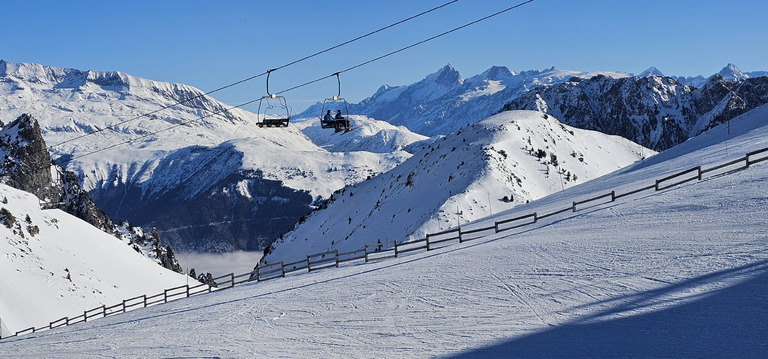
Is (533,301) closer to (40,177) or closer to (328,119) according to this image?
(328,119)

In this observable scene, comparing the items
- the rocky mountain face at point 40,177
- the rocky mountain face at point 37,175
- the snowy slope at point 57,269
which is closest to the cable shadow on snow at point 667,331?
the snowy slope at point 57,269

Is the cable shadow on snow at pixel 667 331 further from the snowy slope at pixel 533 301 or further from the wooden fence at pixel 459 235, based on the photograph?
the wooden fence at pixel 459 235

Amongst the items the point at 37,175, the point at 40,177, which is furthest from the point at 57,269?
the point at 40,177

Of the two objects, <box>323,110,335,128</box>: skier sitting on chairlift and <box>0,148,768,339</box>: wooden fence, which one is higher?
<box>323,110,335,128</box>: skier sitting on chairlift

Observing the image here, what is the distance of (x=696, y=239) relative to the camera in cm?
3416

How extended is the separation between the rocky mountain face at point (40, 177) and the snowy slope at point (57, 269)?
49251 millimetres

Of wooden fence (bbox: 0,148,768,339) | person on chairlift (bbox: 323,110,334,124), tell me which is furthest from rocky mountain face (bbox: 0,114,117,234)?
person on chairlift (bbox: 323,110,334,124)

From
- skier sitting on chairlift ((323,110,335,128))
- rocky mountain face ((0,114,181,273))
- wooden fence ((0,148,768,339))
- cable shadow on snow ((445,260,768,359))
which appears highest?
rocky mountain face ((0,114,181,273))

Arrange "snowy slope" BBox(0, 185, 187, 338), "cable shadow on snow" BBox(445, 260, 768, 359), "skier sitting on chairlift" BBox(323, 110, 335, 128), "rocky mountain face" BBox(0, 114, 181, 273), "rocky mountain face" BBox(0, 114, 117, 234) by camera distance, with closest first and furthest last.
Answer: "cable shadow on snow" BBox(445, 260, 768, 359) < "skier sitting on chairlift" BBox(323, 110, 335, 128) < "snowy slope" BBox(0, 185, 187, 338) < "rocky mountain face" BBox(0, 114, 181, 273) < "rocky mountain face" BBox(0, 114, 117, 234)

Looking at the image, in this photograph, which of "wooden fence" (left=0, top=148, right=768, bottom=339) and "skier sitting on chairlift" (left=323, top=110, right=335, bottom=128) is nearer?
"skier sitting on chairlift" (left=323, top=110, right=335, bottom=128)

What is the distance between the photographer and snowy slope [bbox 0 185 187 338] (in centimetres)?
8294

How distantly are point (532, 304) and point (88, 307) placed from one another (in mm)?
74531

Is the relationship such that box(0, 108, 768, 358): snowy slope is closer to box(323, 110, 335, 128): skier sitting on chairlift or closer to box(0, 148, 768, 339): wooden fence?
box(0, 148, 768, 339): wooden fence

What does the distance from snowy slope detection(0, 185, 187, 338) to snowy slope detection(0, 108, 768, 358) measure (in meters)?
40.9
